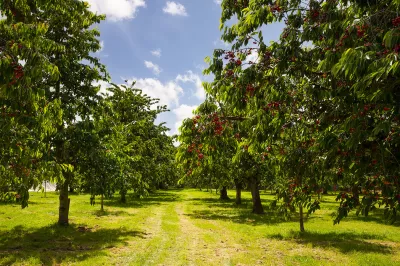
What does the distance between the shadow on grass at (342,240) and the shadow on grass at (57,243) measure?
766 cm

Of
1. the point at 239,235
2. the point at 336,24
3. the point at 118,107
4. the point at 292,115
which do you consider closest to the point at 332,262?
the point at 239,235

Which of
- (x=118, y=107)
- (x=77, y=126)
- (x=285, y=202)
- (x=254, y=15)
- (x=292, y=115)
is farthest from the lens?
(x=118, y=107)

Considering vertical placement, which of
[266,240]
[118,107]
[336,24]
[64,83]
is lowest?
[266,240]

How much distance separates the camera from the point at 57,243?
1315 centimetres

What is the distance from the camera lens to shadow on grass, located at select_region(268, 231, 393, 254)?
13.3m

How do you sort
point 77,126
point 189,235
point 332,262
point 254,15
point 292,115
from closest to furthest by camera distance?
1. point 254,15
2. point 292,115
3. point 332,262
4. point 77,126
5. point 189,235

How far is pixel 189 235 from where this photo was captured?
16000 mm

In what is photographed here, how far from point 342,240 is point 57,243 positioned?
1279 cm

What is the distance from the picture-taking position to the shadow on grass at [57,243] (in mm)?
10889

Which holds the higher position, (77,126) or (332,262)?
(77,126)

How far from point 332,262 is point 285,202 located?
486 cm

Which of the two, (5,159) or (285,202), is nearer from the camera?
(5,159)

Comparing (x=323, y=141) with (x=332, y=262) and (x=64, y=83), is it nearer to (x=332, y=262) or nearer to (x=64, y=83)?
(x=332, y=262)

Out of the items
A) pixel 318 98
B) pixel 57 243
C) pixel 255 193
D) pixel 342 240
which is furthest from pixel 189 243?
pixel 255 193
